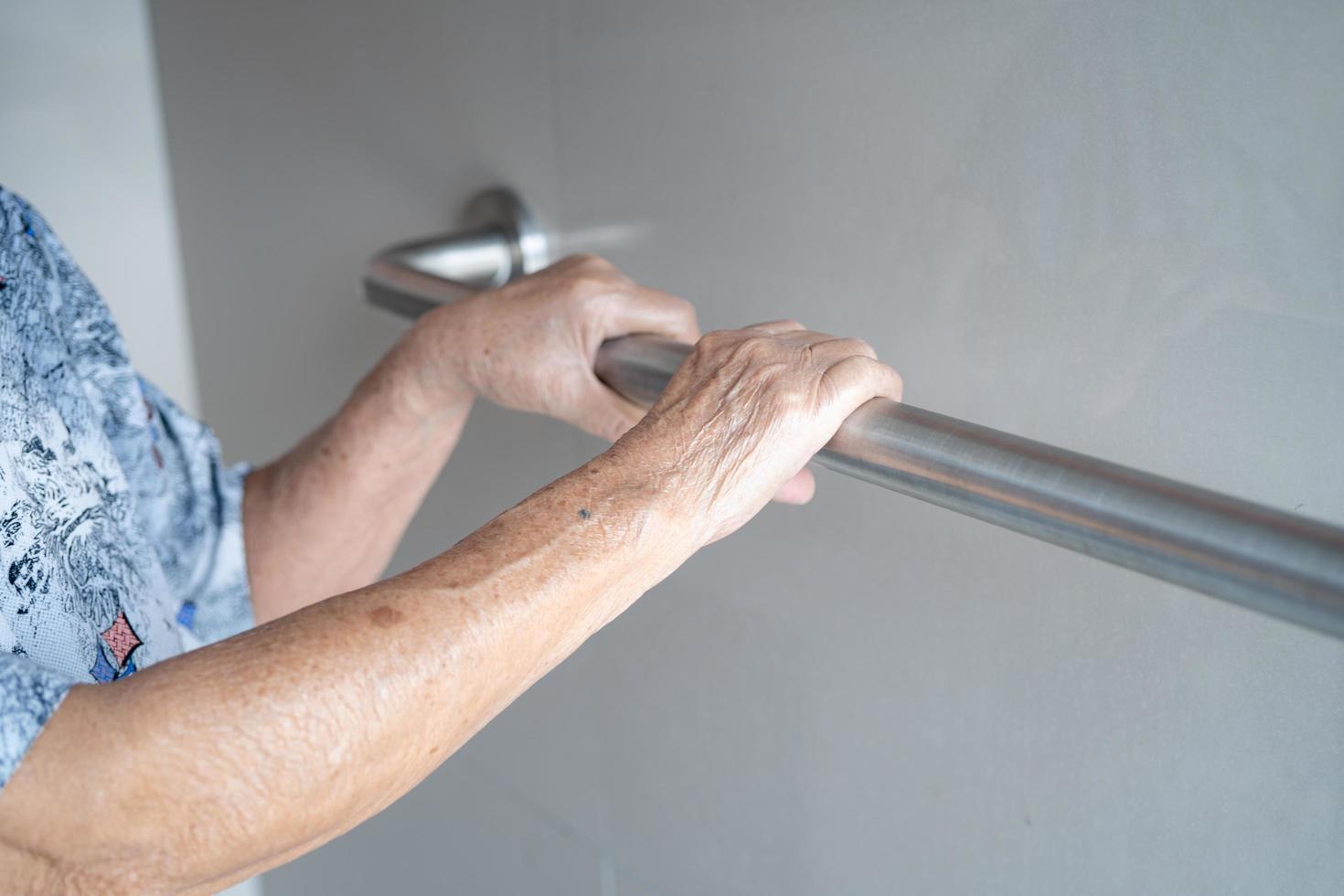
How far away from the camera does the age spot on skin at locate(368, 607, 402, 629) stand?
1.09 feet

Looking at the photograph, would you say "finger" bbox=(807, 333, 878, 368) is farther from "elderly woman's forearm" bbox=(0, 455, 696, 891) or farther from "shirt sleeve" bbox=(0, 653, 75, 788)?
"shirt sleeve" bbox=(0, 653, 75, 788)

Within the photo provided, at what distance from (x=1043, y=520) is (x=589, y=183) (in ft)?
1.23

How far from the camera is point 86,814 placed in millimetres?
305

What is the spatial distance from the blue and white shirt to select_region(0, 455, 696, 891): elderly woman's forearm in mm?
22

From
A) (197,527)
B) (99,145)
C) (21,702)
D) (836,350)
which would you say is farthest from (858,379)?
(99,145)

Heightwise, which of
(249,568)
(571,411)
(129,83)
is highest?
(129,83)

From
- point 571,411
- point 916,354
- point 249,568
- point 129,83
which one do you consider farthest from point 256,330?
point 916,354

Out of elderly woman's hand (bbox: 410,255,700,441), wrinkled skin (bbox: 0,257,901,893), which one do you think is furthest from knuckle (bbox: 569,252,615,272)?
wrinkled skin (bbox: 0,257,901,893)

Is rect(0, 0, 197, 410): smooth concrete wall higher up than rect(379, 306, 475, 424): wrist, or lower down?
higher up

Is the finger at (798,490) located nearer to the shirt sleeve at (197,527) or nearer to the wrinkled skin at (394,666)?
the wrinkled skin at (394,666)

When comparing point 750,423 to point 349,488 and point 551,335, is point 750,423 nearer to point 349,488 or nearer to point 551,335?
point 551,335

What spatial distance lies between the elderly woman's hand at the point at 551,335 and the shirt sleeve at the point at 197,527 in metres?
0.15

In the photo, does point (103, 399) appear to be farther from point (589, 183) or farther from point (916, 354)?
point (916, 354)

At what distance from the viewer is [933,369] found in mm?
488
